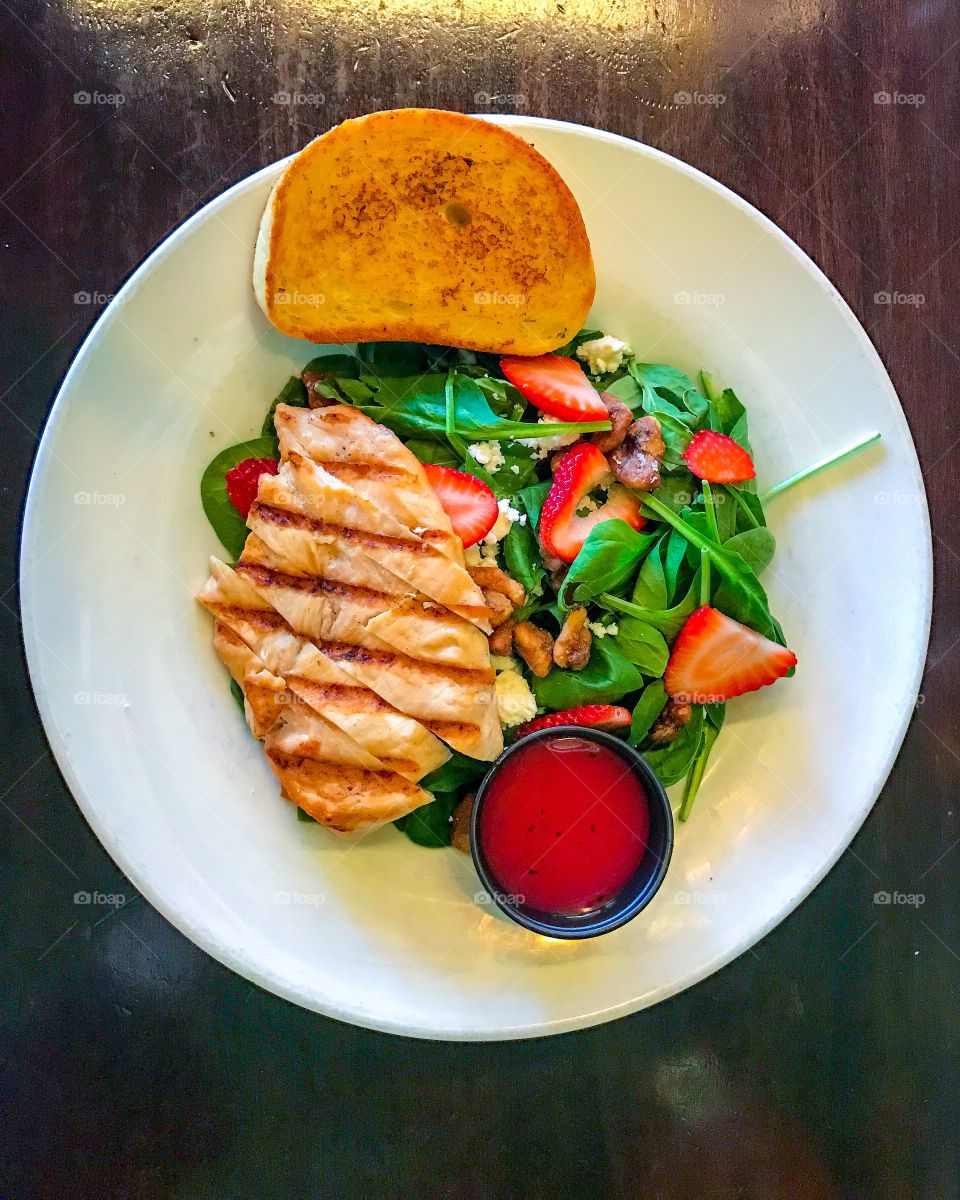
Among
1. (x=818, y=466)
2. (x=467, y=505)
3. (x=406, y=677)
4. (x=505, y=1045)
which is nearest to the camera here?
(x=406, y=677)

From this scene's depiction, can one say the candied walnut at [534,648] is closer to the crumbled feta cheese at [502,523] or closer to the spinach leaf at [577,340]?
the crumbled feta cheese at [502,523]

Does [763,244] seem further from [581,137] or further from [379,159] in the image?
[379,159]

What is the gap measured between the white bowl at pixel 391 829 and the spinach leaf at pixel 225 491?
0.03 m

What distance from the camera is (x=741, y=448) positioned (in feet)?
7.62

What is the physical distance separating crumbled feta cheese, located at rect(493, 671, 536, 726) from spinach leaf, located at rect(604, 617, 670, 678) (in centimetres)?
28

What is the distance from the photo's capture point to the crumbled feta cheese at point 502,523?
2248 mm

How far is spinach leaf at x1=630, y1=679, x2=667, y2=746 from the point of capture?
2301 millimetres

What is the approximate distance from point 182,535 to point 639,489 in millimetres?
1165

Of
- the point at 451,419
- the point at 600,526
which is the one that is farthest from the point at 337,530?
the point at 600,526

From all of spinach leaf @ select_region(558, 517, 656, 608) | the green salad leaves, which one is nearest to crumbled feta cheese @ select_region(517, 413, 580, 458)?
the green salad leaves

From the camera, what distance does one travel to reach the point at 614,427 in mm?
2305

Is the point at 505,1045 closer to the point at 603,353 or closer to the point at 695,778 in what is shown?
the point at 695,778

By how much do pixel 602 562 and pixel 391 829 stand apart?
88 cm

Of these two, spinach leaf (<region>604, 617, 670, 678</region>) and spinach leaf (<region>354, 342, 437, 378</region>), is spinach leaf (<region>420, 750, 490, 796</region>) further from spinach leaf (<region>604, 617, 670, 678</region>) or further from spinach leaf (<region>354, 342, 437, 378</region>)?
spinach leaf (<region>354, 342, 437, 378</region>)
